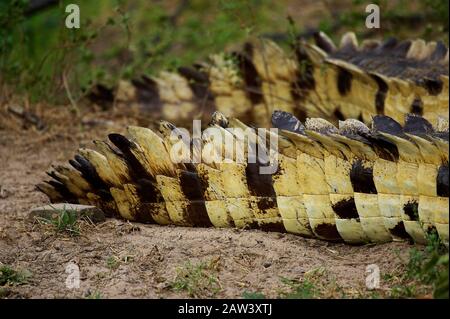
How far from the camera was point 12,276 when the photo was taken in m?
2.68

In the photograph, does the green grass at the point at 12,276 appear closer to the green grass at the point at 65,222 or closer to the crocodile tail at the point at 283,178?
the green grass at the point at 65,222

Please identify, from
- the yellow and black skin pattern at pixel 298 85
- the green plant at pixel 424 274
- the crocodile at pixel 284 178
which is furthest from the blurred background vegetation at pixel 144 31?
the green plant at pixel 424 274

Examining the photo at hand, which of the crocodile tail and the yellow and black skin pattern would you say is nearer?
the crocodile tail

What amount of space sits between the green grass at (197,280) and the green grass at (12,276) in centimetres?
52

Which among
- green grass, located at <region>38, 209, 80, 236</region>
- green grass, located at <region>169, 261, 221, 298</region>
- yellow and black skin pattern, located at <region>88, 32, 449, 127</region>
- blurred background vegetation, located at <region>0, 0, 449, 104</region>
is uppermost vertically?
blurred background vegetation, located at <region>0, 0, 449, 104</region>

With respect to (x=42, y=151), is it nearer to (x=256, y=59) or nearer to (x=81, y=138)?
(x=81, y=138)

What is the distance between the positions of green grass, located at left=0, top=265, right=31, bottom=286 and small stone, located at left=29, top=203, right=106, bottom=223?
46 centimetres

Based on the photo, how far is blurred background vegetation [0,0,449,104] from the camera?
4.85m

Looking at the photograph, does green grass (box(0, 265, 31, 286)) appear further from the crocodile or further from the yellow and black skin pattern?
the yellow and black skin pattern

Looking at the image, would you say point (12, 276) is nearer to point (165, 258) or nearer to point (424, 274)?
point (165, 258)

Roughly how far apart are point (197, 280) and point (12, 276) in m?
0.65

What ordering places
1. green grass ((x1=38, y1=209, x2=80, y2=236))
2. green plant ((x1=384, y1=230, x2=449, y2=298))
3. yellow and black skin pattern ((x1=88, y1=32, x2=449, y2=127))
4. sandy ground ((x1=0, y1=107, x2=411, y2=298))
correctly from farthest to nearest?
1. yellow and black skin pattern ((x1=88, y1=32, x2=449, y2=127))
2. green grass ((x1=38, y1=209, x2=80, y2=236))
3. sandy ground ((x1=0, y1=107, x2=411, y2=298))
4. green plant ((x1=384, y1=230, x2=449, y2=298))

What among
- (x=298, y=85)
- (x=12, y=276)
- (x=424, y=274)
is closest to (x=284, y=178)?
(x=424, y=274)

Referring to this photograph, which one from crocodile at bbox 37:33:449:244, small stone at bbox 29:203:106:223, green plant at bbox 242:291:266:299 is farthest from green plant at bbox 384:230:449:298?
small stone at bbox 29:203:106:223
